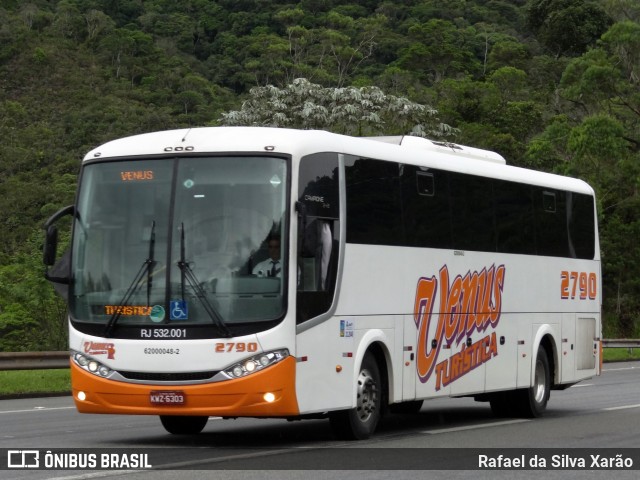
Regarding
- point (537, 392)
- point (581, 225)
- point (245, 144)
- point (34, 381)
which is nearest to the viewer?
point (245, 144)

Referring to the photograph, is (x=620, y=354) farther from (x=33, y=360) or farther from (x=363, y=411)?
(x=363, y=411)

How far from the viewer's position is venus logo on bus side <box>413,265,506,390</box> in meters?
16.3

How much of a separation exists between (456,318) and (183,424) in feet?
12.5

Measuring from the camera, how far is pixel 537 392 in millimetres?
19594

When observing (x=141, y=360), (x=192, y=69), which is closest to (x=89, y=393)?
(x=141, y=360)

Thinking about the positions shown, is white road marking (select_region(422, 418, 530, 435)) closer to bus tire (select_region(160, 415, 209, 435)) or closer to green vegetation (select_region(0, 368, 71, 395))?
bus tire (select_region(160, 415, 209, 435))

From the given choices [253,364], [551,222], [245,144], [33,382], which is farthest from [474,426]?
[33,382]

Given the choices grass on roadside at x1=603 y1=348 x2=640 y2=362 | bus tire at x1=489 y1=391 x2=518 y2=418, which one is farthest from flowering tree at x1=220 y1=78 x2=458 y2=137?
bus tire at x1=489 y1=391 x2=518 y2=418

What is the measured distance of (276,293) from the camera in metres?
13.4

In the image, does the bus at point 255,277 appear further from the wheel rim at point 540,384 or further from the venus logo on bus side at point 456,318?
the wheel rim at point 540,384

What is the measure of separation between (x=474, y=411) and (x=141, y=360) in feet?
26.4

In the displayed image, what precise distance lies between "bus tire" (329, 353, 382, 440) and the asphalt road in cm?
15

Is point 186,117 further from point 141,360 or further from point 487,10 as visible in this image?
point 141,360
